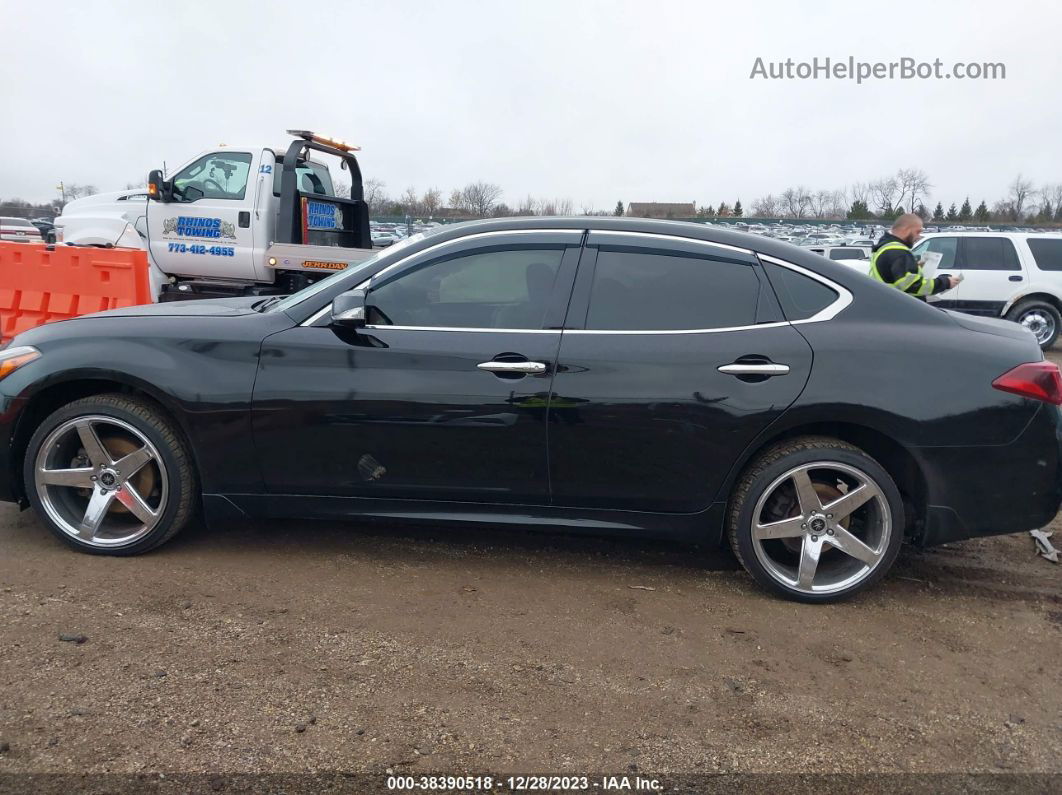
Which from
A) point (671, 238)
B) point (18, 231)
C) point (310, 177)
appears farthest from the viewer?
point (18, 231)

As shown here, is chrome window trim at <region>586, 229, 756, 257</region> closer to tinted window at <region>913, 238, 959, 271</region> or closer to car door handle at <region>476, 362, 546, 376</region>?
car door handle at <region>476, 362, 546, 376</region>

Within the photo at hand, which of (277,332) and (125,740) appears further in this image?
(277,332)

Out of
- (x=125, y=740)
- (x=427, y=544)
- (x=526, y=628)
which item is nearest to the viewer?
(x=125, y=740)

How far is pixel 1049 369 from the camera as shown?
3.39 m

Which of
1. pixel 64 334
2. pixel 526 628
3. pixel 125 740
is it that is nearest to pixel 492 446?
pixel 526 628

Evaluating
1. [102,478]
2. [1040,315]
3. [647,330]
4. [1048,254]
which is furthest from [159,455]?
[1048,254]

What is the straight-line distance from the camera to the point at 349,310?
11.6 ft

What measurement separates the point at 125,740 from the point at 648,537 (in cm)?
215

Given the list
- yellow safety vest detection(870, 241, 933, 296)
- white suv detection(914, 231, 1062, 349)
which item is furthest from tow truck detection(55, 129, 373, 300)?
white suv detection(914, 231, 1062, 349)

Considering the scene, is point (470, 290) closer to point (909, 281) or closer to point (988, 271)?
point (909, 281)

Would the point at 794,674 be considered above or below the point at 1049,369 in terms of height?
below

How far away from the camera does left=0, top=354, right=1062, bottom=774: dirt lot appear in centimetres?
249

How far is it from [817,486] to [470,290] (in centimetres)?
179

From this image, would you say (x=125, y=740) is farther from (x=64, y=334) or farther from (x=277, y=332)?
(x=64, y=334)
